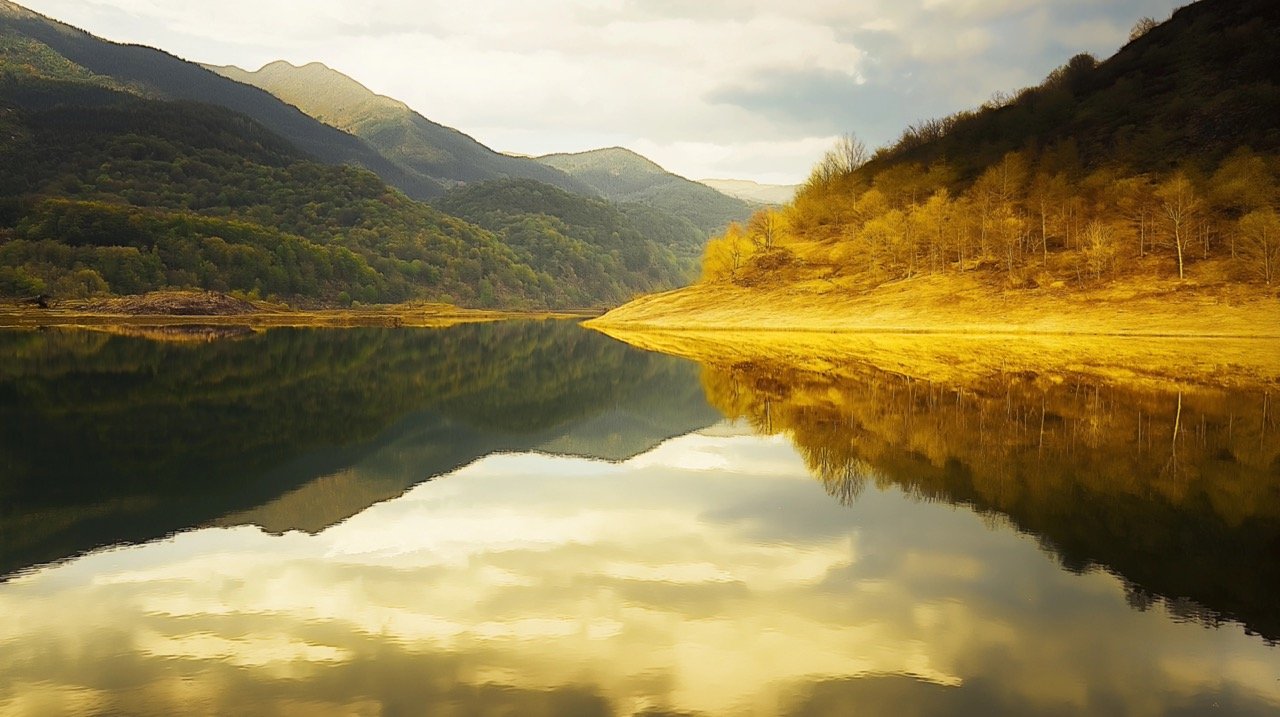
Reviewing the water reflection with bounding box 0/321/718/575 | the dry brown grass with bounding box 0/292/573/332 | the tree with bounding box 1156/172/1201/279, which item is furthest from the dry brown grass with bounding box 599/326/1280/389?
the dry brown grass with bounding box 0/292/573/332

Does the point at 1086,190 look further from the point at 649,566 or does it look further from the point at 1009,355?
the point at 649,566

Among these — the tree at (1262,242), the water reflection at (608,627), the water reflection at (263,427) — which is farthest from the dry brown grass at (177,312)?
the water reflection at (608,627)

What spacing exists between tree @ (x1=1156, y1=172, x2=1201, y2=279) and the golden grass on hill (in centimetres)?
1092

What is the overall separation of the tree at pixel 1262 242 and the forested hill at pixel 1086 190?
17 centimetres

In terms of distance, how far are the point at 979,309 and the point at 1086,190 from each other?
1558 inches

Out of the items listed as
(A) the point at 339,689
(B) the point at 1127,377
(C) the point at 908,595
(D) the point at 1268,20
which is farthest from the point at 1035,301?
(A) the point at 339,689

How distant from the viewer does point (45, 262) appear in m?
168

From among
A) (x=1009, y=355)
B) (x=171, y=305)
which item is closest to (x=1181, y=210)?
(x=1009, y=355)

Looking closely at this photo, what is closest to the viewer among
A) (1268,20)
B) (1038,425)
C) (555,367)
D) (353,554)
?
(353,554)

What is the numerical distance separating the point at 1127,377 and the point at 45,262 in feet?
627

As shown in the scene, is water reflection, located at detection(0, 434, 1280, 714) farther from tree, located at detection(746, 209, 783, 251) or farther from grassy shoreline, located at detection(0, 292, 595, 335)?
tree, located at detection(746, 209, 783, 251)

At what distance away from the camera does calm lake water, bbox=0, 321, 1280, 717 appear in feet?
31.0

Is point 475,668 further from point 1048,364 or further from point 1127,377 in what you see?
point 1048,364

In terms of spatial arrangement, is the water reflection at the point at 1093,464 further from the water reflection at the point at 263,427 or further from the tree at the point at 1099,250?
the tree at the point at 1099,250
